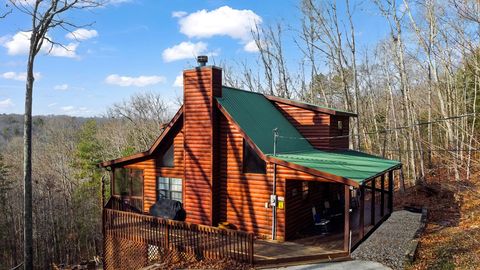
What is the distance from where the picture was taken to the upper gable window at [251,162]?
41.5ft

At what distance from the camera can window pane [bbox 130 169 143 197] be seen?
51.3ft

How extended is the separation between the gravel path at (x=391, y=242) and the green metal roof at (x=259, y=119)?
4496 mm

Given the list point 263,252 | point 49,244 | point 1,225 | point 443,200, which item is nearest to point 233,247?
point 263,252

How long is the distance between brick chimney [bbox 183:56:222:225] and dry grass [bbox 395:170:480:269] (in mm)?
7114

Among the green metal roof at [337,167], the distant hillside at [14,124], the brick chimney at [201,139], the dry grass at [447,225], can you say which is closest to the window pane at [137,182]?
the brick chimney at [201,139]

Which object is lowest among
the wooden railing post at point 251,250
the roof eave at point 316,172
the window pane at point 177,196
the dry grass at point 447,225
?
the dry grass at point 447,225

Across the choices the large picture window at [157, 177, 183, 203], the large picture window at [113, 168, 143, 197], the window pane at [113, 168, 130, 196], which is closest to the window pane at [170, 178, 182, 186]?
the large picture window at [157, 177, 183, 203]

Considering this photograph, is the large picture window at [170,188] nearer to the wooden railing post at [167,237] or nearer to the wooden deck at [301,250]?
the wooden railing post at [167,237]

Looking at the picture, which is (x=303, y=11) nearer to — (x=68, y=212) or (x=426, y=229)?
(x=426, y=229)

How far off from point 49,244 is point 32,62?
661 inches

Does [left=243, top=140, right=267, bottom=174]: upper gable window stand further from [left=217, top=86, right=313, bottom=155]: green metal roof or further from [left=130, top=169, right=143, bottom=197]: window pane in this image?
[left=130, top=169, right=143, bottom=197]: window pane

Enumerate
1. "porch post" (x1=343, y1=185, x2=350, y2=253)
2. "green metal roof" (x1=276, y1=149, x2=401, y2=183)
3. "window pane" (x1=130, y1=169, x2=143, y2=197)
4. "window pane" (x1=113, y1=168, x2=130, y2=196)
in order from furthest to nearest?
"window pane" (x1=113, y1=168, x2=130, y2=196) → "window pane" (x1=130, y1=169, x2=143, y2=197) → "green metal roof" (x1=276, y1=149, x2=401, y2=183) → "porch post" (x1=343, y1=185, x2=350, y2=253)

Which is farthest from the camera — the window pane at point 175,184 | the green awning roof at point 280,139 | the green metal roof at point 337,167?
the window pane at point 175,184

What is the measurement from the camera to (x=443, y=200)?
2008cm
